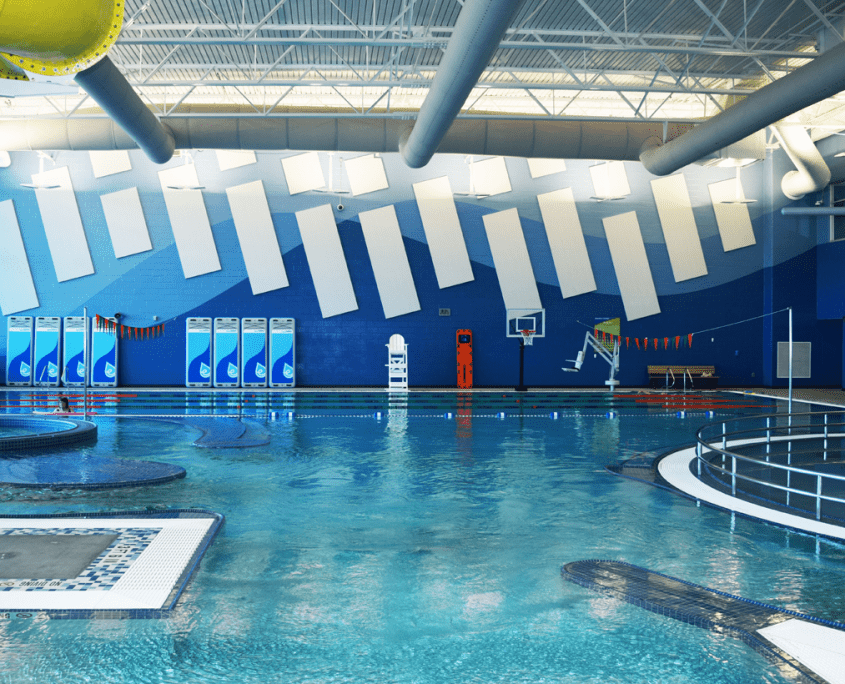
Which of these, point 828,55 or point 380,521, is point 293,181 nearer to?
point 828,55

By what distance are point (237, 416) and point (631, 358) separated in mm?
10654

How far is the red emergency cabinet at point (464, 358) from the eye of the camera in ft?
57.5

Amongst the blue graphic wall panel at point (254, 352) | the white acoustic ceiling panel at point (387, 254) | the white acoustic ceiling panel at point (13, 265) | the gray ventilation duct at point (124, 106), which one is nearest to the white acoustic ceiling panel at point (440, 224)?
the white acoustic ceiling panel at point (387, 254)

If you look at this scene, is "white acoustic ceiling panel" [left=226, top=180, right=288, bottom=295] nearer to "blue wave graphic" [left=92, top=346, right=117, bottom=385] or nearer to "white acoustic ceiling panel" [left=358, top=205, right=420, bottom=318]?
Answer: "white acoustic ceiling panel" [left=358, top=205, right=420, bottom=318]

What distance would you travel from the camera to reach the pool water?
3.00 metres

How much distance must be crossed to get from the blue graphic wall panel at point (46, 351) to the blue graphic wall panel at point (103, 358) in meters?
0.82

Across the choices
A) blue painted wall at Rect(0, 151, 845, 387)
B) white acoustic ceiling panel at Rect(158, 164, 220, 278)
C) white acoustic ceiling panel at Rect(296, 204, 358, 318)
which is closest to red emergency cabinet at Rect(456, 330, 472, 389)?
blue painted wall at Rect(0, 151, 845, 387)

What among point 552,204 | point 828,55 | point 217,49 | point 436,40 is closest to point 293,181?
point 217,49

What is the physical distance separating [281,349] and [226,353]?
4.36 feet

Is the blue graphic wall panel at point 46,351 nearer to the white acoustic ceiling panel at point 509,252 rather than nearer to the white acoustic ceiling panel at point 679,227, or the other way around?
the white acoustic ceiling panel at point 509,252

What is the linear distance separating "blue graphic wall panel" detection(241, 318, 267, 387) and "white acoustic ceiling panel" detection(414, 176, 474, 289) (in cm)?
451

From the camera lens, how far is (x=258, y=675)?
2.90m

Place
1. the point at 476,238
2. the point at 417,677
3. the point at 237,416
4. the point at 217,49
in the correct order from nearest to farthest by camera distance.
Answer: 1. the point at 417,677
2. the point at 237,416
3. the point at 217,49
4. the point at 476,238

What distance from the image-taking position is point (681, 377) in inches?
715
